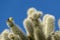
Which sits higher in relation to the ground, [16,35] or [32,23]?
[32,23]

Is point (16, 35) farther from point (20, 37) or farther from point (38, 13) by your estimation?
point (38, 13)

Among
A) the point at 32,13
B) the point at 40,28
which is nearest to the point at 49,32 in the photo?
the point at 40,28

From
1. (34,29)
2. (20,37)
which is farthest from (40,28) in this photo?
(20,37)

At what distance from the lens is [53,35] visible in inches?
99.2

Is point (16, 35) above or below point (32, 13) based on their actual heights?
below

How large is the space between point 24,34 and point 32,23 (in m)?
0.18

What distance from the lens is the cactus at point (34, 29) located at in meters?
2.50

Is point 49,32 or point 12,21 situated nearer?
point 12,21

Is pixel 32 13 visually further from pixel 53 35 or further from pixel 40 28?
pixel 53 35

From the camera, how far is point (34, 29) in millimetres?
2643

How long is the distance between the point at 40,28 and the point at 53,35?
0.61 feet

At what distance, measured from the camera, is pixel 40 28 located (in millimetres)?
2574

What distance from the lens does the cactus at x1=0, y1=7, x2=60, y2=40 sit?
8.21 ft

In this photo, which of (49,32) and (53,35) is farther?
(49,32)
